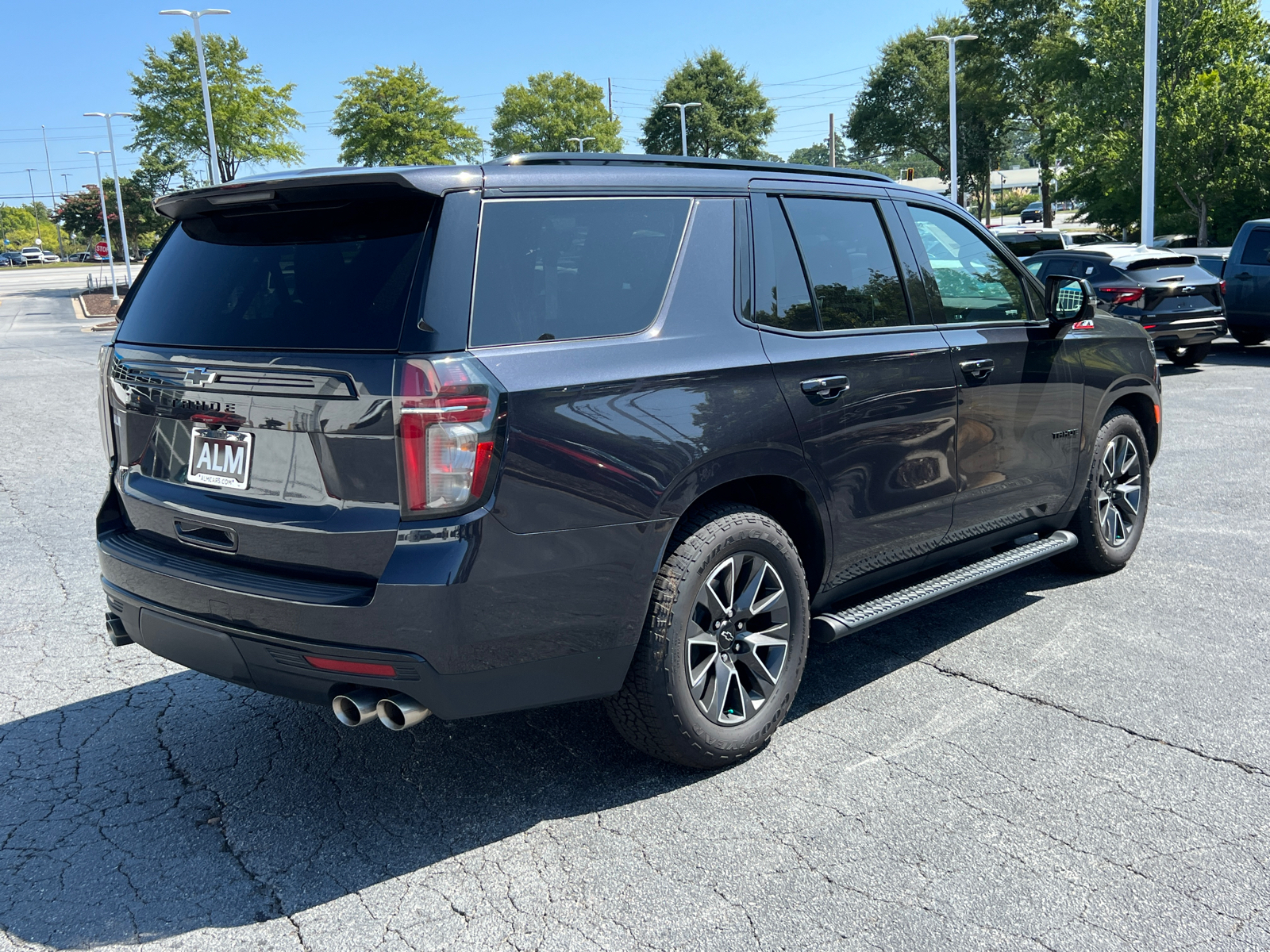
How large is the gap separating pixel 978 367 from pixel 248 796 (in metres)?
3.16

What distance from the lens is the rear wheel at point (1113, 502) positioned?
5.29 metres

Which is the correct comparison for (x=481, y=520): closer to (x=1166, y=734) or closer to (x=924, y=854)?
(x=924, y=854)

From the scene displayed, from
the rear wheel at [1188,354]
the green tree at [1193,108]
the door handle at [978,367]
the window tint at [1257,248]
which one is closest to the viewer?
the door handle at [978,367]

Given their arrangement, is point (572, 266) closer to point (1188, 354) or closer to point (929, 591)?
point (929, 591)

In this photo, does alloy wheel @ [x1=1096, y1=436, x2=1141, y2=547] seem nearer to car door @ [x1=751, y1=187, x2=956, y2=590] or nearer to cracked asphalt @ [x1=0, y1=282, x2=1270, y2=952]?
cracked asphalt @ [x1=0, y1=282, x2=1270, y2=952]

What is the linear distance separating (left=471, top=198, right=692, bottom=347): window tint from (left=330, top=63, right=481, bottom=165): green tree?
59281mm

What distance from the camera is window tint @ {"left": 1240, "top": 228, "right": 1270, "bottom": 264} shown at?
581 inches

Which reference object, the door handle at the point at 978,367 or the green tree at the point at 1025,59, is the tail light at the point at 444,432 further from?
the green tree at the point at 1025,59

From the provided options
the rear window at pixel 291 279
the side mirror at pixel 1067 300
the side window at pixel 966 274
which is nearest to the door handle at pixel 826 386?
the side window at pixel 966 274

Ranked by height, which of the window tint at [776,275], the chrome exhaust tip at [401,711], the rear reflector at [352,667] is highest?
the window tint at [776,275]

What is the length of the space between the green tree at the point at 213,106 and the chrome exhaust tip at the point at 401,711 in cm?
5405

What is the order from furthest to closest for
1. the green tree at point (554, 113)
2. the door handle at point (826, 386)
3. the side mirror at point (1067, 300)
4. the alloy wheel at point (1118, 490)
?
the green tree at point (554, 113), the alloy wheel at point (1118, 490), the side mirror at point (1067, 300), the door handle at point (826, 386)

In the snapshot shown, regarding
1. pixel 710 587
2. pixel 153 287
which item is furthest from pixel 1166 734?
pixel 153 287

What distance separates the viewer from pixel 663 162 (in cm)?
360
